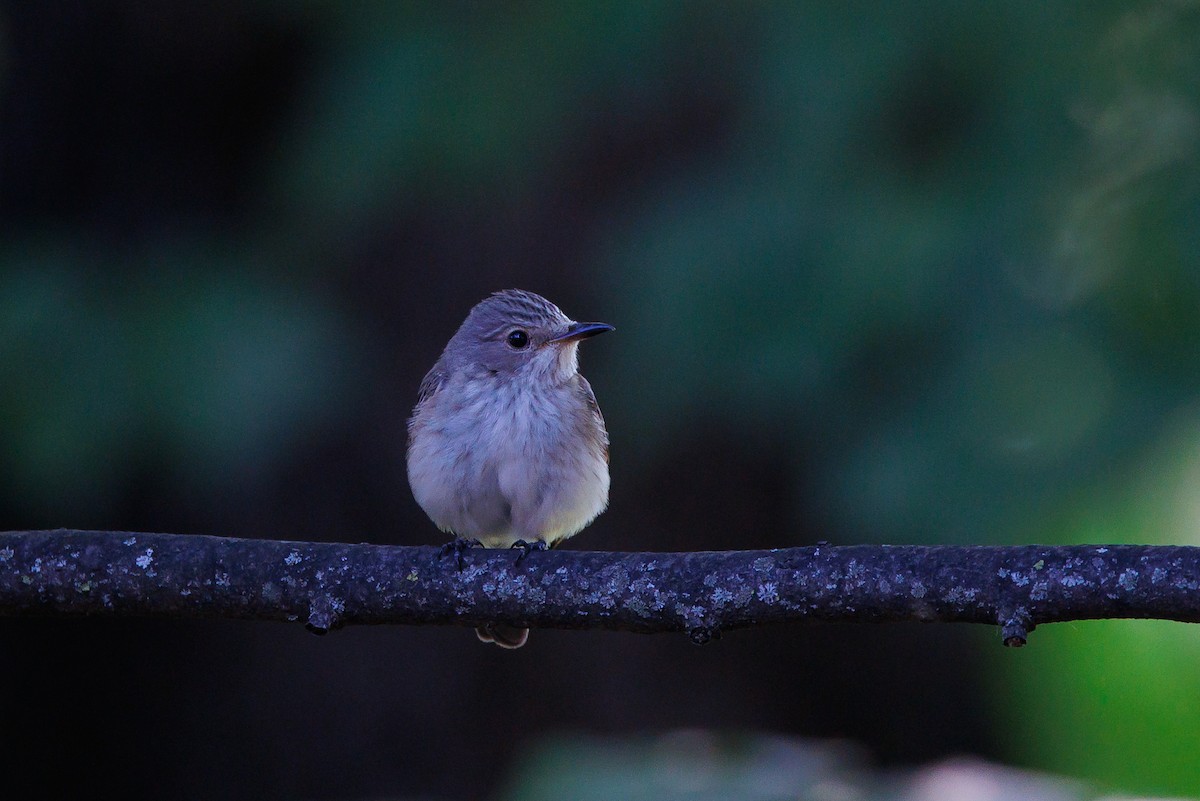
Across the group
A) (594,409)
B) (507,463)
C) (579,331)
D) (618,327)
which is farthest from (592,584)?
(618,327)

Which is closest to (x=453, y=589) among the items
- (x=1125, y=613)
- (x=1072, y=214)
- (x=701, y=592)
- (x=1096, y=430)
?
(x=701, y=592)

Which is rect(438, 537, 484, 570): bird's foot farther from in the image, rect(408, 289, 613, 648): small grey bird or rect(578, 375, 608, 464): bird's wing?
rect(578, 375, 608, 464): bird's wing

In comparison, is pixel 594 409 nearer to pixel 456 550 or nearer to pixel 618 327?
pixel 618 327

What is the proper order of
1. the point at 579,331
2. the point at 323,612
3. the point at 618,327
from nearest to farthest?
the point at 323,612
the point at 579,331
the point at 618,327

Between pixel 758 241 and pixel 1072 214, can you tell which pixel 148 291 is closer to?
pixel 758 241

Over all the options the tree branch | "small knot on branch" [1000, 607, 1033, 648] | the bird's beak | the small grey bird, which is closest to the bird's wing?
the small grey bird

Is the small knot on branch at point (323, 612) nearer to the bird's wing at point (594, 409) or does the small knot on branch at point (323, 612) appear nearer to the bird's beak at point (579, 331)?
the bird's beak at point (579, 331)
